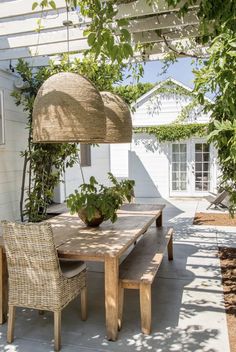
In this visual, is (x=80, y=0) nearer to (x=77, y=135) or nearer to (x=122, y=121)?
(x=122, y=121)

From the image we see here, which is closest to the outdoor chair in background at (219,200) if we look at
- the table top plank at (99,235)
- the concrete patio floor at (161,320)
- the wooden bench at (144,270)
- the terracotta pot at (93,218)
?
the concrete patio floor at (161,320)

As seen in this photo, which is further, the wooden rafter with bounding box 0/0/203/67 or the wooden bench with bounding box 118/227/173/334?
the wooden rafter with bounding box 0/0/203/67

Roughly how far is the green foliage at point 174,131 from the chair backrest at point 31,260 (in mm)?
10000

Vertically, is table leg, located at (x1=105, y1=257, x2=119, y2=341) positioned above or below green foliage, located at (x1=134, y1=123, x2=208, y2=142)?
below

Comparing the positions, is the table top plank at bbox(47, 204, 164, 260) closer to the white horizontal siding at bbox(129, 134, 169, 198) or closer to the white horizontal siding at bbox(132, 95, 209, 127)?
the white horizontal siding at bbox(129, 134, 169, 198)

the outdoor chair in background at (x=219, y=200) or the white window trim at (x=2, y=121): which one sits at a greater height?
the white window trim at (x=2, y=121)

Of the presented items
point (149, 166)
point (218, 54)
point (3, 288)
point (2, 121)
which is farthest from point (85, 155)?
point (218, 54)

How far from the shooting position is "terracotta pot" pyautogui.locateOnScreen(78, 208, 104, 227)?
409 centimetres

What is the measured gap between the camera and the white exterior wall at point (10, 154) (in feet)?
20.5

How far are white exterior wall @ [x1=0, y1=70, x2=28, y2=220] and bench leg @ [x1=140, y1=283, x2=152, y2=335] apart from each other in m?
3.75

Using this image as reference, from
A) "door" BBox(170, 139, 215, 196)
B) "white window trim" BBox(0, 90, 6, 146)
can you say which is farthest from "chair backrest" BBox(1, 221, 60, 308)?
"door" BBox(170, 139, 215, 196)

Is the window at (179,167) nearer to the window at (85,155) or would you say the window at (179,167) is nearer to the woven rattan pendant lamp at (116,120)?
the window at (85,155)

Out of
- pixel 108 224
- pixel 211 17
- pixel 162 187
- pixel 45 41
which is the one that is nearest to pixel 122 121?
pixel 108 224

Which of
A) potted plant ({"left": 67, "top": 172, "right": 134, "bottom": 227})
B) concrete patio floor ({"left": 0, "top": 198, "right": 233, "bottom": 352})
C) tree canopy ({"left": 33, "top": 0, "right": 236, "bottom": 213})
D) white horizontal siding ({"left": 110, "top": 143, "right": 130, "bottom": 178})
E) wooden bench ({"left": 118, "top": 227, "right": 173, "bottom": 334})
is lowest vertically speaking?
concrete patio floor ({"left": 0, "top": 198, "right": 233, "bottom": 352})
